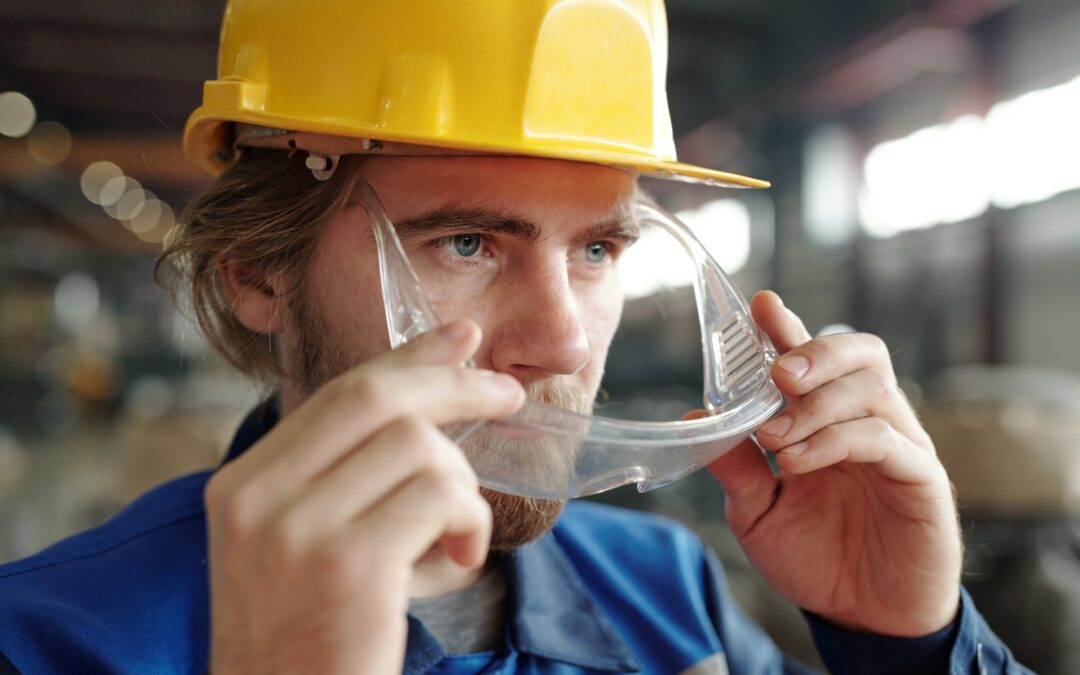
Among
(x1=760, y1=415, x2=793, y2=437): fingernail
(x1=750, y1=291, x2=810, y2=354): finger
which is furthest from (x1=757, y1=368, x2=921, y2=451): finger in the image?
(x1=750, y1=291, x2=810, y2=354): finger

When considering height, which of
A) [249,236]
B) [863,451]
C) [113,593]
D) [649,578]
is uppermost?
[249,236]

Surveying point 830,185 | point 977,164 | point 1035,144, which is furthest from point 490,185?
point 830,185

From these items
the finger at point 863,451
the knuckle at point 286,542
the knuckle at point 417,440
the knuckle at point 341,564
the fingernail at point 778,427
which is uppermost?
the knuckle at point 417,440

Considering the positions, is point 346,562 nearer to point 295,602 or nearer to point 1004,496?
point 295,602

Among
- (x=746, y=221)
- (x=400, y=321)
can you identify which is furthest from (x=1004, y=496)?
(x=746, y=221)

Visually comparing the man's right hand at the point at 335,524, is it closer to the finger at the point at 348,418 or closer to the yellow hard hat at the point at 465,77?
the finger at the point at 348,418

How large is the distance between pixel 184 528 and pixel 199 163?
656mm

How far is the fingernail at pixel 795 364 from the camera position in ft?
3.75

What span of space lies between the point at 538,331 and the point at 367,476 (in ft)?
1.55

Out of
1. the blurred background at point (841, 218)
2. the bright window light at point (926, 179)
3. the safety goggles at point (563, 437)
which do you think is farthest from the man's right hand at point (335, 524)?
the bright window light at point (926, 179)

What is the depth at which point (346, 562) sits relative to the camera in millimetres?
692

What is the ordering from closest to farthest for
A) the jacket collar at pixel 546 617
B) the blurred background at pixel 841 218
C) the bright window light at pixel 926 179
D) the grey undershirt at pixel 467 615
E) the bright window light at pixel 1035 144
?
the jacket collar at pixel 546 617
the grey undershirt at pixel 467 615
the blurred background at pixel 841 218
the bright window light at pixel 1035 144
the bright window light at pixel 926 179

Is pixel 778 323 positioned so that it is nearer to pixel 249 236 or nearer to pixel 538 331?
pixel 538 331

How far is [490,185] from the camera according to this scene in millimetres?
1183
